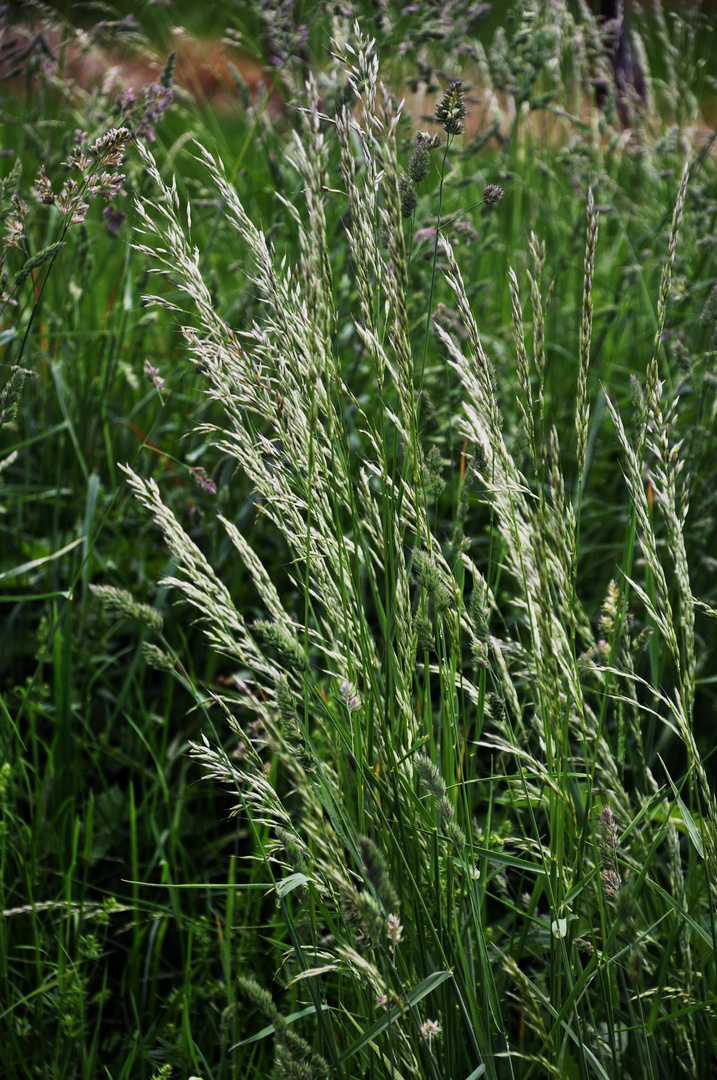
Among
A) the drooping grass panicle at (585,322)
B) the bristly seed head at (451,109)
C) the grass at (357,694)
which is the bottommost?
the grass at (357,694)

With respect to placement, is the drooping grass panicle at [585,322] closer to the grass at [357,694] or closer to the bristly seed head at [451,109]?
the grass at [357,694]

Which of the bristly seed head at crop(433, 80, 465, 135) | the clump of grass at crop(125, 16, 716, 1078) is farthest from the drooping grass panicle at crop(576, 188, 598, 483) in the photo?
the bristly seed head at crop(433, 80, 465, 135)

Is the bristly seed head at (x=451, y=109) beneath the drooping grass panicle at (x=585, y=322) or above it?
above

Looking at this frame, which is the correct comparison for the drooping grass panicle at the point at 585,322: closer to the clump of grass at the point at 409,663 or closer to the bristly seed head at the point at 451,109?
the clump of grass at the point at 409,663

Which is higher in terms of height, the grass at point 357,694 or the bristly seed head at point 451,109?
the bristly seed head at point 451,109

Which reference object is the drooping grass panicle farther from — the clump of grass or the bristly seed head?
the bristly seed head

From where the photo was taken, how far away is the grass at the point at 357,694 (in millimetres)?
800

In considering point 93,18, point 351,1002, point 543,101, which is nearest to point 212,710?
point 351,1002

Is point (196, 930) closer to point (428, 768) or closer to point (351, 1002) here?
point (351, 1002)

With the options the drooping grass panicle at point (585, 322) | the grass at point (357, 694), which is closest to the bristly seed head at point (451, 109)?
the grass at point (357, 694)

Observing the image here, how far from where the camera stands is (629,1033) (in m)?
0.99

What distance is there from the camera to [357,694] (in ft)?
2.83

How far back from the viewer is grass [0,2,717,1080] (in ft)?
2.62

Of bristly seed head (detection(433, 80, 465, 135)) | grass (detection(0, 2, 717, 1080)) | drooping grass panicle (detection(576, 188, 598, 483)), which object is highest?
bristly seed head (detection(433, 80, 465, 135))
